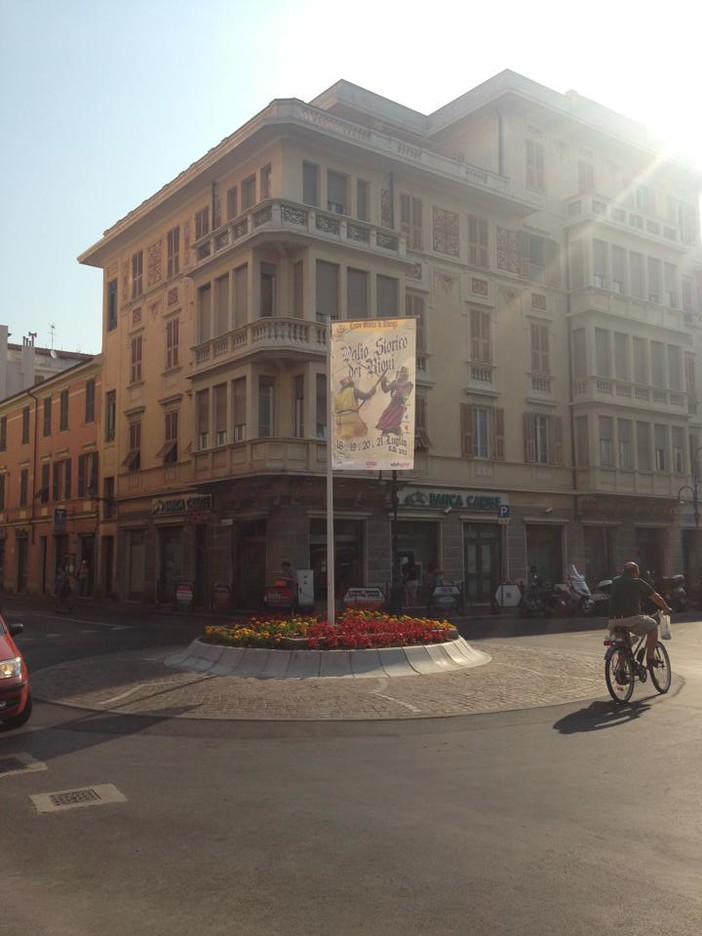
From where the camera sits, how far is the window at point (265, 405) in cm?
2564

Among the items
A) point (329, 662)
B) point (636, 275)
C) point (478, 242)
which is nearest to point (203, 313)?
point (478, 242)

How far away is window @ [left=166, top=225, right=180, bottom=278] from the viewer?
32.0 metres

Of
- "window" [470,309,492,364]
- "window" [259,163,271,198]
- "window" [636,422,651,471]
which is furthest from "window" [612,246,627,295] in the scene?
"window" [259,163,271,198]

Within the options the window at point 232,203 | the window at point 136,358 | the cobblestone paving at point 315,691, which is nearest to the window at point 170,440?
the window at point 136,358

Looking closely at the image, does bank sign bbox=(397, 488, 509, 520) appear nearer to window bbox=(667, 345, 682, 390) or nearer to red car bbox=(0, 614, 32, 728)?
window bbox=(667, 345, 682, 390)

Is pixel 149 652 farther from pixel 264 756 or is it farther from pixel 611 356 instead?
pixel 611 356

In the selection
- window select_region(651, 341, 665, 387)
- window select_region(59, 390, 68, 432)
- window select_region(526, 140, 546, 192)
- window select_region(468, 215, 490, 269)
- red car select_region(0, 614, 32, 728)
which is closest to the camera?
red car select_region(0, 614, 32, 728)

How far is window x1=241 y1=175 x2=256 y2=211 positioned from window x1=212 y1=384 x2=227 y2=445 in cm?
618

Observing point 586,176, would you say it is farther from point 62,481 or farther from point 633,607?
point 633,607

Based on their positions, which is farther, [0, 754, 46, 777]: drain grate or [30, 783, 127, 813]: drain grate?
[0, 754, 46, 777]: drain grate

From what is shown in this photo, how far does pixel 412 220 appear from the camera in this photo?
1155 inches

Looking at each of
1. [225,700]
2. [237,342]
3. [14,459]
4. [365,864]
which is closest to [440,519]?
[237,342]

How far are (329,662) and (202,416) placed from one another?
17.5 m

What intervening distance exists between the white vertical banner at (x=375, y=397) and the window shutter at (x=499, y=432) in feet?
56.6
